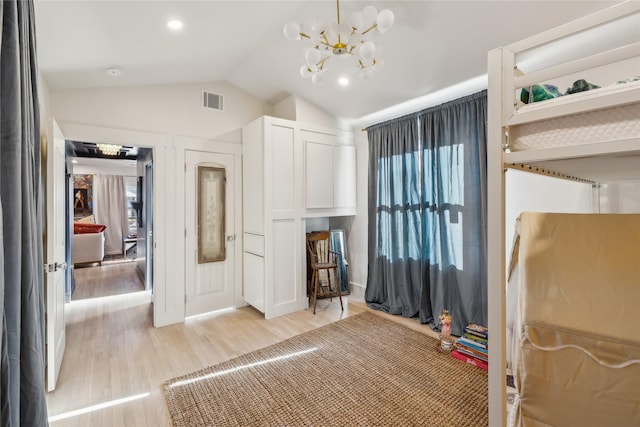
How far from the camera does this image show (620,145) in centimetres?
86

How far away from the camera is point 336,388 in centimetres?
213

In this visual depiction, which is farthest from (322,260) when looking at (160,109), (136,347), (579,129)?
(579,129)

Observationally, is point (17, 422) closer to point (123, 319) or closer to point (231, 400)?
point (231, 400)

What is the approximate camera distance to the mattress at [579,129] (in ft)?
2.86

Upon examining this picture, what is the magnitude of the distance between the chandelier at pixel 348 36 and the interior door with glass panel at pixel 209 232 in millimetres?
1911

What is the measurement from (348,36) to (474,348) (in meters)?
2.68

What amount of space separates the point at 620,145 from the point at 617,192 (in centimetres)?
168

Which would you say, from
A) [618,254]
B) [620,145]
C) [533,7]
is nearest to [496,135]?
[620,145]

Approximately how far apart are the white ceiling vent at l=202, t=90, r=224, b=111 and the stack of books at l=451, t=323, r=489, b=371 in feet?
12.3

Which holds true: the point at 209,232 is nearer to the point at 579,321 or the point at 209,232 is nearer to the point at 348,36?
the point at 348,36

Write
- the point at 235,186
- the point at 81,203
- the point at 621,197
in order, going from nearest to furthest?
the point at 621,197
the point at 235,186
the point at 81,203

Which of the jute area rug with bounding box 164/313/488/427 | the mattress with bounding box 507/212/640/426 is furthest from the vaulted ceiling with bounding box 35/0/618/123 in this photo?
the jute area rug with bounding box 164/313/488/427

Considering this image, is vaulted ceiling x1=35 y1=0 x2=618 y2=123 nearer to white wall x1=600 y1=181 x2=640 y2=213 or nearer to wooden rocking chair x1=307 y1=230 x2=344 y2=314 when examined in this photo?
white wall x1=600 y1=181 x2=640 y2=213

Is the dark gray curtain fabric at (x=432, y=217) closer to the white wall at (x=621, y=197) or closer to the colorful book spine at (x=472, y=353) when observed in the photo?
the colorful book spine at (x=472, y=353)
